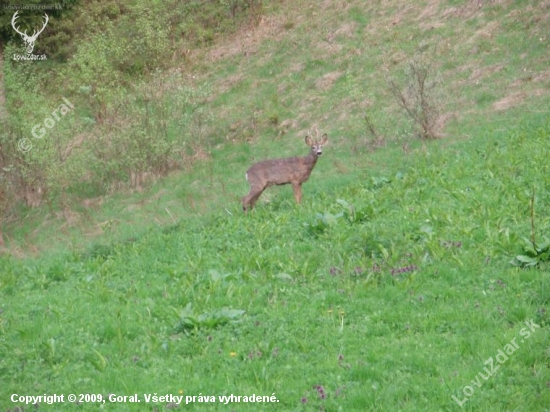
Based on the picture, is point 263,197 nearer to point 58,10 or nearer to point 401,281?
point 401,281

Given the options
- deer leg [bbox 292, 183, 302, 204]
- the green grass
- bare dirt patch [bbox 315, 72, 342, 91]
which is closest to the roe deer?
deer leg [bbox 292, 183, 302, 204]

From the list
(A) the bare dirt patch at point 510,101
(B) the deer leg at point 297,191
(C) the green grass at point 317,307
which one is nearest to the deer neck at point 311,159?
(B) the deer leg at point 297,191

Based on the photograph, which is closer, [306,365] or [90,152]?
[306,365]

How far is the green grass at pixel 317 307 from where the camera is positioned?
24.5ft

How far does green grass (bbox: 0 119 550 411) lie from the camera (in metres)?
7.46

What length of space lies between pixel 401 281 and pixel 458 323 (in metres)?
1.48

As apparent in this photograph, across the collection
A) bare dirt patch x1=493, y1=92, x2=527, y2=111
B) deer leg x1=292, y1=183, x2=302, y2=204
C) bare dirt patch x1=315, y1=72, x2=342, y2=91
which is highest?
deer leg x1=292, y1=183, x2=302, y2=204

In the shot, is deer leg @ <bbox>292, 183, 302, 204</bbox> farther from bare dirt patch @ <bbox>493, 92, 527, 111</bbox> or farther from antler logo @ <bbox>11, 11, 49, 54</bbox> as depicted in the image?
antler logo @ <bbox>11, 11, 49, 54</bbox>

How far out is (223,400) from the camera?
24.2 feet

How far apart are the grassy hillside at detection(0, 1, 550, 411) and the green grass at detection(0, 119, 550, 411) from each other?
3 centimetres

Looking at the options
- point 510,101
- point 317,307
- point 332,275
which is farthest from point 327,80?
point 317,307

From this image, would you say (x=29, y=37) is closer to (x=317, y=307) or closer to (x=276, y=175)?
(x=276, y=175)

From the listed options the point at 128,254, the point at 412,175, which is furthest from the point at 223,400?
the point at 412,175

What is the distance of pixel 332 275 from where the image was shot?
34.3ft
